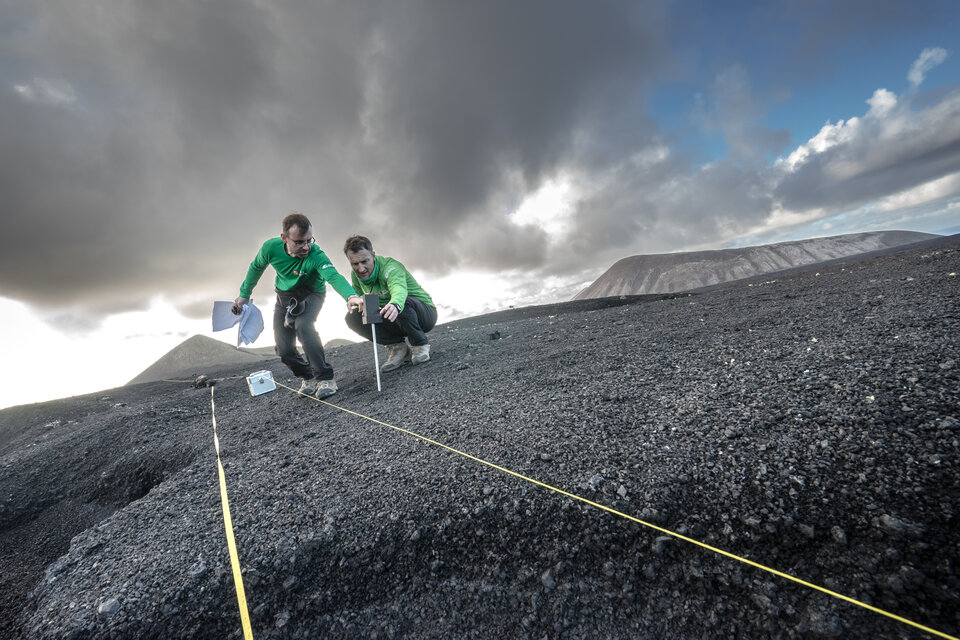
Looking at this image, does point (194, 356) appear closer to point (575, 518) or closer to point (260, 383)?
point (260, 383)

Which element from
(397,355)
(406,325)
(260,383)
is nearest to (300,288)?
(406,325)

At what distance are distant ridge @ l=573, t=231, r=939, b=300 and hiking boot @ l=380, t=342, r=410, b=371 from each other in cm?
10496

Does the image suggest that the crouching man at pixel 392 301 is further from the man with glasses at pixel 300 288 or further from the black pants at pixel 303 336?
the black pants at pixel 303 336

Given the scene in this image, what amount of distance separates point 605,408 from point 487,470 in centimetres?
95

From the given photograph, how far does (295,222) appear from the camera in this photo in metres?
4.03

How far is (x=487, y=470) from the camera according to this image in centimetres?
183

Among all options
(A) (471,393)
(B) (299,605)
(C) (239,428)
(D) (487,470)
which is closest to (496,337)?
(A) (471,393)

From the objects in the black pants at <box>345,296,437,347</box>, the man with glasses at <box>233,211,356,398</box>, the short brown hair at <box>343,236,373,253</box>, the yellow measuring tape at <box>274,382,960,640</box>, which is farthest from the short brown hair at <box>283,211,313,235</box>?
the yellow measuring tape at <box>274,382,960,640</box>

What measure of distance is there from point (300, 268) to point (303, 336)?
0.86 metres

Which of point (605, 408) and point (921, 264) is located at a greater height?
point (921, 264)

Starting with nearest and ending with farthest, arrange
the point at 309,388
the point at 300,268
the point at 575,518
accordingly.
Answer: the point at 575,518 < the point at 300,268 < the point at 309,388

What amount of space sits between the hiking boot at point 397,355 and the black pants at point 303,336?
1044 millimetres

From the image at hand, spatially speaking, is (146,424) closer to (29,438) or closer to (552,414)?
(29,438)

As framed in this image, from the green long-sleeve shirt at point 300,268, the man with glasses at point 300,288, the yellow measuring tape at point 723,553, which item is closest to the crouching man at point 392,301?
the green long-sleeve shirt at point 300,268
